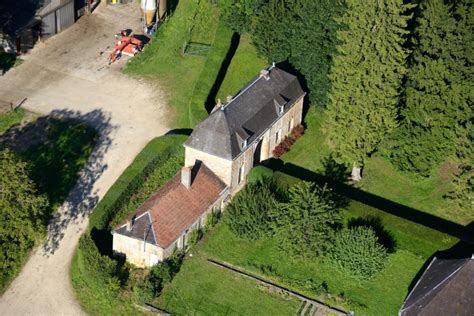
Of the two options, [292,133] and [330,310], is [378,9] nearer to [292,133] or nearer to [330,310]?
[292,133]

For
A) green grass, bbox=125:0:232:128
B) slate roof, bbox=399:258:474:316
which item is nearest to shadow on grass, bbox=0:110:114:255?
green grass, bbox=125:0:232:128

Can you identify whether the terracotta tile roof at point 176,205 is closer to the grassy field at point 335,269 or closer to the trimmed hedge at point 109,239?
the trimmed hedge at point 109,239

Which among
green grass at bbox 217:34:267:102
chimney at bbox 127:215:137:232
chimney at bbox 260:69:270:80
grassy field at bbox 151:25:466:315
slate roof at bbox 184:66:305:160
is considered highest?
chimney at bbox 260:69:270:80

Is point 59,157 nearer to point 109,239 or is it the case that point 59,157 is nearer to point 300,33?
point 109,239

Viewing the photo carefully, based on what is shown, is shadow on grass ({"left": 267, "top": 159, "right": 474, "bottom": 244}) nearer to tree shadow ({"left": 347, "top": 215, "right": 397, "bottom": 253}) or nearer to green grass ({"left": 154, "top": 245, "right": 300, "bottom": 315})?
tree shadow ({"left": 347, "top": 215, "right": 397, "bottom": 253})

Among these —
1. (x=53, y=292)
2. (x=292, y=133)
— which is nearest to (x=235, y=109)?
(x=292, y=133)

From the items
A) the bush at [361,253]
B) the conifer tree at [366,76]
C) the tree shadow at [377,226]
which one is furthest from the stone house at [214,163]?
the bush at [361,253]
